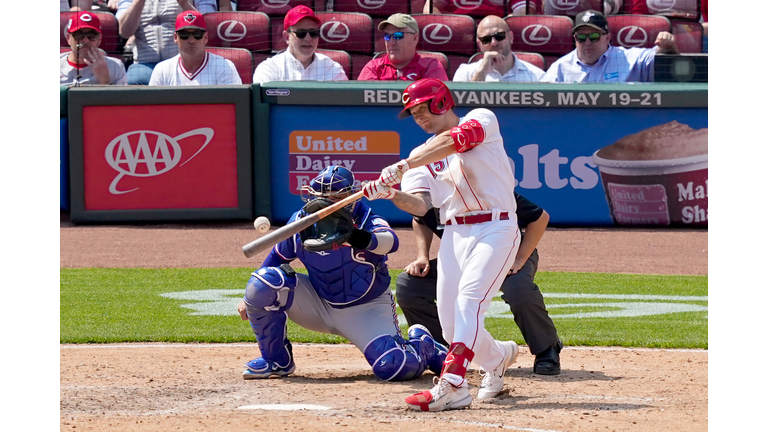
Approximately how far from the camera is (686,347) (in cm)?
602

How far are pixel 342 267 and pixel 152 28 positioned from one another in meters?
6.57

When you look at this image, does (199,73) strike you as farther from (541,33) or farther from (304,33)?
(541,33)

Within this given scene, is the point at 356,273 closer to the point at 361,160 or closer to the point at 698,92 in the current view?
the point at 361,160

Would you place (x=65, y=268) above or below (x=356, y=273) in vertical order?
below

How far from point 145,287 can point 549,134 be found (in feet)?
14.9

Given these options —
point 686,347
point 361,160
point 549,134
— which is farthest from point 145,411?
point 549,134

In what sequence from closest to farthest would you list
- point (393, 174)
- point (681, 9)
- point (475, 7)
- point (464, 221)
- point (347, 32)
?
1. point (393, 174)
2. point (464, 221)
3. point (347, 32)
4. point (475, 7)
5. point (681, 9)

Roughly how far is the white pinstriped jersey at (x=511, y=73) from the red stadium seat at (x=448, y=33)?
3.21 feet

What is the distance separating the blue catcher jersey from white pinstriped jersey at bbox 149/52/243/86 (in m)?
5.26

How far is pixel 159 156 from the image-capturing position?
32.4ft

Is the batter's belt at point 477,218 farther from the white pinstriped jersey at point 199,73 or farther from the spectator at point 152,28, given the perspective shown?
the spectator at point 152,28

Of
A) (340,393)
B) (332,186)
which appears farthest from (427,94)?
(340,393)

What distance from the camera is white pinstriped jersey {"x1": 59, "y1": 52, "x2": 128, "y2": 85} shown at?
398 inches

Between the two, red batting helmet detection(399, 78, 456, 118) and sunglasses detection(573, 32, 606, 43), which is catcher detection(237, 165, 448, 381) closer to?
red batting helmet detection(399, 78, 456, 118)
